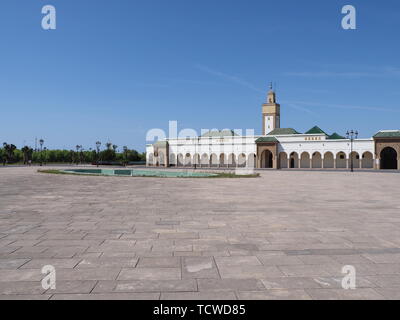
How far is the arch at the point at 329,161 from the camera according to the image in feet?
175

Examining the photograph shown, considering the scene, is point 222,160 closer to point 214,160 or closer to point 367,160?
point 214,160

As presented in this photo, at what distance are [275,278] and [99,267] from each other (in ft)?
7.98

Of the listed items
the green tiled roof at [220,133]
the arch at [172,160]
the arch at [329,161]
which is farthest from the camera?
the green tiled roof at [220,133]

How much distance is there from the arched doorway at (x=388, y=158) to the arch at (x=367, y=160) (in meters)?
1.73

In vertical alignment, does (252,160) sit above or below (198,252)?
above

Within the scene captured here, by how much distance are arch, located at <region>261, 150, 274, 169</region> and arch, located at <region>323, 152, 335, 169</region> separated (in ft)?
30.1

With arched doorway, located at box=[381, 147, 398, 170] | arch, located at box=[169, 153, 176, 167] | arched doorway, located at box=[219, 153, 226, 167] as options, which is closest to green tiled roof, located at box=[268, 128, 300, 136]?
arched doorway, located at box=[219, 153, 226, 167]

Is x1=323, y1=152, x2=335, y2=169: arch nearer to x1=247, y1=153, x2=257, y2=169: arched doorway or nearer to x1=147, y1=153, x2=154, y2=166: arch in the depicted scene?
x1=247, y1=153, x2=257, y2=169: arched doorway

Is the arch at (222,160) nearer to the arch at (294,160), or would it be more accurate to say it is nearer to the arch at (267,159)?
the arch at (267,159)

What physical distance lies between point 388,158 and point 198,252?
5519cm

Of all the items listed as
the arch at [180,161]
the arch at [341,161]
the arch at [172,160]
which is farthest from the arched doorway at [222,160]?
the arch at [341,161]

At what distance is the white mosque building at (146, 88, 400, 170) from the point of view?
162 ft

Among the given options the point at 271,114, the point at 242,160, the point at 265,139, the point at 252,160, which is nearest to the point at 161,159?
the point at 242,160

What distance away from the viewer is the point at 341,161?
172 ft
